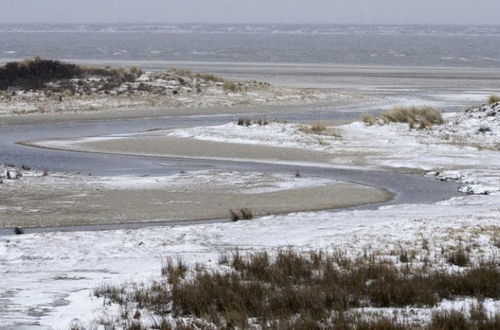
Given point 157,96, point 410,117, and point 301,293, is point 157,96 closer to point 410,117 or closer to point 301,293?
point 410,117

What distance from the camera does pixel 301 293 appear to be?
9.46 meters

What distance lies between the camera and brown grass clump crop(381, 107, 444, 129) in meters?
33.2

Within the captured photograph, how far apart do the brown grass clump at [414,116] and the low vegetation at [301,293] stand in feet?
73.7

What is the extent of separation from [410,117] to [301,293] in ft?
83.0

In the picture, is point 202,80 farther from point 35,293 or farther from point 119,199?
point 35,293

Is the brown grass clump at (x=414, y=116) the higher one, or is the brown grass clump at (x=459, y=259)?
the brown grass clump at (x=459, y=259)

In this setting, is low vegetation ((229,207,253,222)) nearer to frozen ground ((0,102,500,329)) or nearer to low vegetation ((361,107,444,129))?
frozen ground ((0,102,500,329))

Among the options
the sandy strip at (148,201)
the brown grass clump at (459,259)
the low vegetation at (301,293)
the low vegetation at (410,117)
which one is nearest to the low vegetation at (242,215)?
the sandy strip at (148,201)

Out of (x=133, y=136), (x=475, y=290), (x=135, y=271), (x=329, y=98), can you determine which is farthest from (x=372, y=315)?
(x=329, y=98)

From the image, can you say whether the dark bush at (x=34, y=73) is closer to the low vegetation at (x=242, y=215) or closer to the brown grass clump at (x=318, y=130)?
the brown grass clump at (x=318, y=130)

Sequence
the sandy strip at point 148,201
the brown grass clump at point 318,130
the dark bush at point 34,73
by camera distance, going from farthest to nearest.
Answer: the dark bush at point 34,73 → the brown grass clump at point 318,130 → the sandy strip at point 148,201

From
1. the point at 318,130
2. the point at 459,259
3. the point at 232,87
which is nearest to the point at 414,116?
the point at 318,130

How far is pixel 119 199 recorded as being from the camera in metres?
18.5

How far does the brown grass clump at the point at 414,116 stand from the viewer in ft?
109
